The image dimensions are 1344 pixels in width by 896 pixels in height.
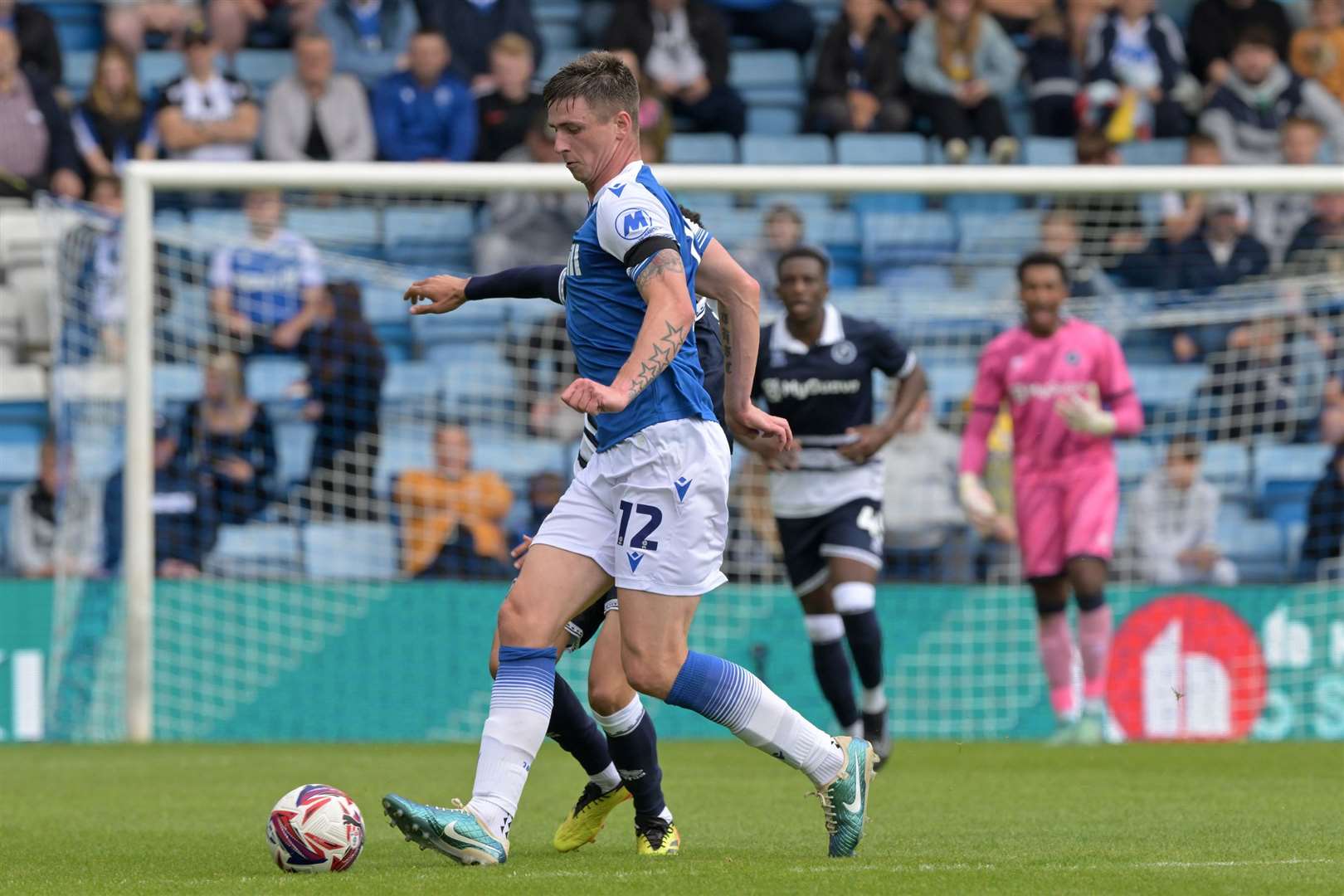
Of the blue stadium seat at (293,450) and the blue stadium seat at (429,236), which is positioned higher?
the blue stadium seat at (429,236)

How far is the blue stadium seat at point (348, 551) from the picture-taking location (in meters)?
12.9

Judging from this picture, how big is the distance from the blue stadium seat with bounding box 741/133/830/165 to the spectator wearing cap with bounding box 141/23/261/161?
380cm

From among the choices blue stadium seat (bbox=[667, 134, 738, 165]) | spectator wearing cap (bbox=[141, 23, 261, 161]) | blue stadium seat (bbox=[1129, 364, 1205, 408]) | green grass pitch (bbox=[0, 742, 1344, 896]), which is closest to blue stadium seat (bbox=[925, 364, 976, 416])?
blue stadium seat (bbox=[1129, 364, 1205, 408])

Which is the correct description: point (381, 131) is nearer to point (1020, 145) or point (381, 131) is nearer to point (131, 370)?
point (131, 370)

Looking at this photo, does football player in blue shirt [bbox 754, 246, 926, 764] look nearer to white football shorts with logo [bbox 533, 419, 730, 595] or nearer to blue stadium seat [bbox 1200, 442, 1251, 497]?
white football shorts with logo [bbox 533, 419, 730, 595]

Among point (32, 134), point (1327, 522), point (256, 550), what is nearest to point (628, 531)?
point (256, 550)

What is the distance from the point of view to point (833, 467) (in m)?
10.0

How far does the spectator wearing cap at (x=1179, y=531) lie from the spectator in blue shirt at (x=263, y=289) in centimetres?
554

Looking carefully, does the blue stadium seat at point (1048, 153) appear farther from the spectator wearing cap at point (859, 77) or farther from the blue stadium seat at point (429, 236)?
the blue stadium seat at point (429, 236)

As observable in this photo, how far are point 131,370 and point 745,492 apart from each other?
391 centimetres

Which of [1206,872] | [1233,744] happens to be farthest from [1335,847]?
[1233,744]

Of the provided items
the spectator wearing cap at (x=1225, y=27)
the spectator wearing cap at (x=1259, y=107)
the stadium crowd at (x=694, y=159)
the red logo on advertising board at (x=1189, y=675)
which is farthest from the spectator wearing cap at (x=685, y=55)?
the red logo on advertising board at (x=1189, y=675)

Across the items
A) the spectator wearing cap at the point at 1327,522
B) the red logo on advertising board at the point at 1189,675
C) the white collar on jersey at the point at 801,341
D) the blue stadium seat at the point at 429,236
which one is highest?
the blue stadium seat at the point at 429,236

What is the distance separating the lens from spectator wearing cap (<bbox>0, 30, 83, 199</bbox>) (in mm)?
14867
